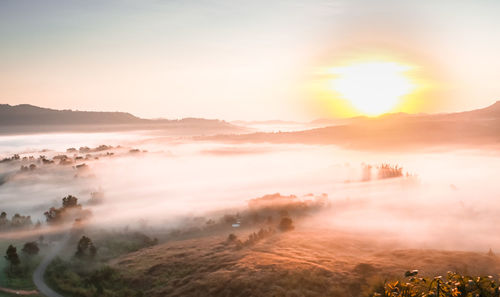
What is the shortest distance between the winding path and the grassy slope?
92.6 feet

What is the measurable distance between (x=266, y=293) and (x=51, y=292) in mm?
73504

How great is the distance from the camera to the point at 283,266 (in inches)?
5330

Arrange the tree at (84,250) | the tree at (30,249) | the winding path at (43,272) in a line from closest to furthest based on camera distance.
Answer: the winding path at (43,272) < the tree at (30,249) < the tree at (84,250)

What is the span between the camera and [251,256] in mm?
155625

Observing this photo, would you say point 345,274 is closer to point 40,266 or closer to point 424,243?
point 424,243

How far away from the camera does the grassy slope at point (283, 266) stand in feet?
395

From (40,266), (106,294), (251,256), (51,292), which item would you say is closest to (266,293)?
(251,256)

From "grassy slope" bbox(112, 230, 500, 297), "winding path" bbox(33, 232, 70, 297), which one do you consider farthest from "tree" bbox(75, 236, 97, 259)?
"grassy slope" bbox(112, 230, 500, 297)

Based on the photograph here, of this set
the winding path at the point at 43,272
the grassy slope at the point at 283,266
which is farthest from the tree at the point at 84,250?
the grassy slope at the point at 283,266

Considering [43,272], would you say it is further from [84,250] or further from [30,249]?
[84,250]

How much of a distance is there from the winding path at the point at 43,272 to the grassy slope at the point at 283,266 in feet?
92.6

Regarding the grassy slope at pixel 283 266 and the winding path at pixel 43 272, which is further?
the winding path at pixel 43 272

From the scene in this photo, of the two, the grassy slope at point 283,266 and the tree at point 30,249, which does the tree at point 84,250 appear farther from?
the tree at point 30,249

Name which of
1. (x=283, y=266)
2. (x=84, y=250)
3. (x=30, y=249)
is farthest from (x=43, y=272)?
(x=283, y=266)
